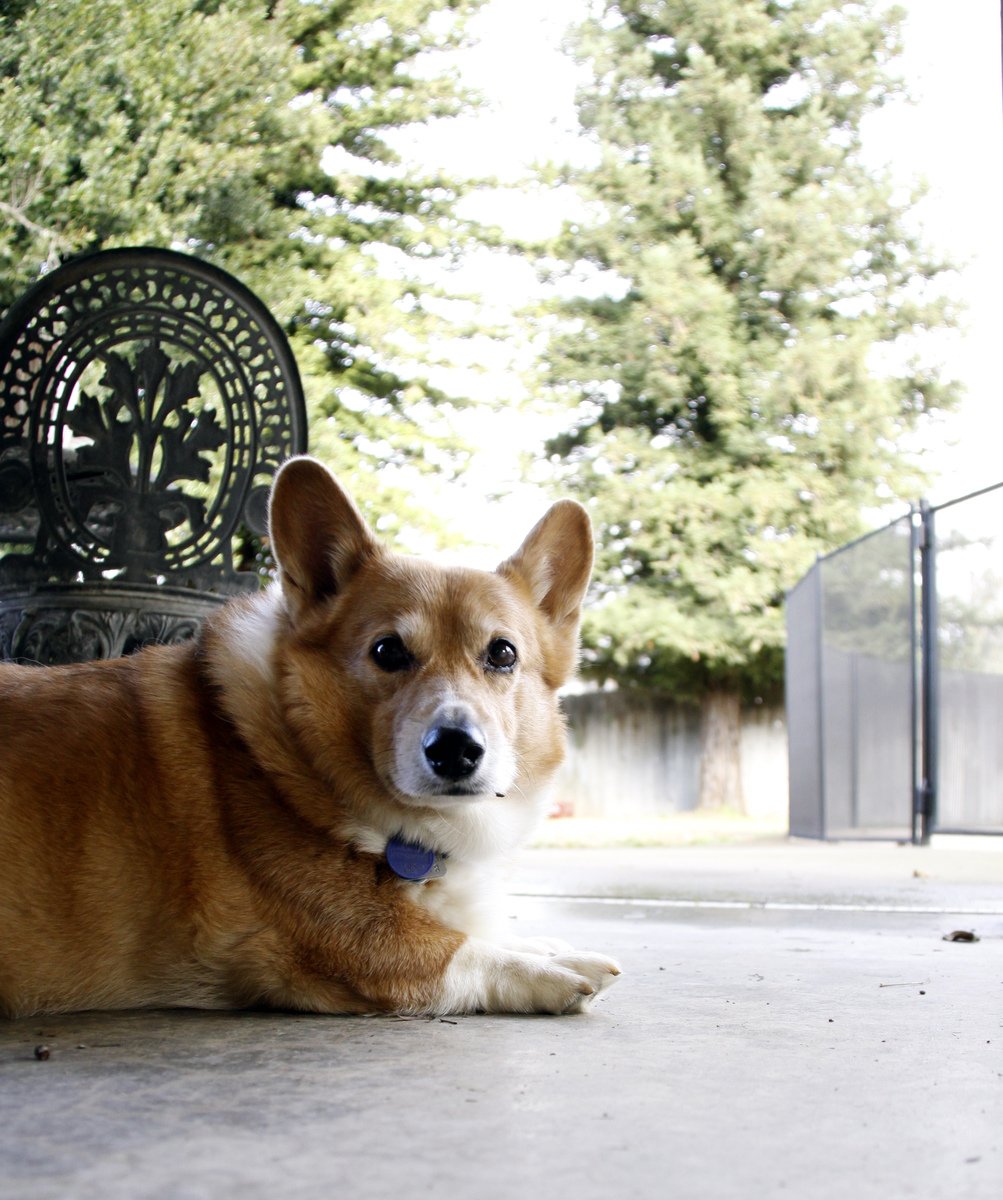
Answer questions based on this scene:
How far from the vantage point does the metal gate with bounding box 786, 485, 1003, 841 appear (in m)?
6.69

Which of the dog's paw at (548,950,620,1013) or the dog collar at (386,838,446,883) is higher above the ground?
the dog collar at (386,838,446,883)

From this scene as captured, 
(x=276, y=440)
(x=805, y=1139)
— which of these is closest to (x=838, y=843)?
(x=276, y=440)

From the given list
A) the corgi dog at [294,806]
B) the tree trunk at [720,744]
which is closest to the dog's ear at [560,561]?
the corgi dog at [294,806]

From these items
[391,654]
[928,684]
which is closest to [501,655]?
[391,654]

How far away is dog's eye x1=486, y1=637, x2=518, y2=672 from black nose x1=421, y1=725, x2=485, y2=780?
0.87ft

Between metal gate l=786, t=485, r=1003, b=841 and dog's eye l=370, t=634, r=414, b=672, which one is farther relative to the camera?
metal gate l=786, t=485, r=1003, b=841

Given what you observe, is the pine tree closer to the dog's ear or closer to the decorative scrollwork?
the decorative scrollwork

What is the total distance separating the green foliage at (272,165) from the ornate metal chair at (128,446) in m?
6.92

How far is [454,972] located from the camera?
197 cm

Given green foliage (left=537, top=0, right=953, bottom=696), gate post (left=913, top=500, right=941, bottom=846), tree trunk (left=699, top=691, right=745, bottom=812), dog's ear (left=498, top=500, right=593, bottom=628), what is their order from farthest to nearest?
1. tree trunk (left=699, top=691, right=745, bottom=812)
2. green foliage (left=537, top=0, right=953, bottom=696)
3. gate post (left=913, top=500, right=941, bottom=846)
4. dog's ear (left=498, top=500, right=593, bottom=628)

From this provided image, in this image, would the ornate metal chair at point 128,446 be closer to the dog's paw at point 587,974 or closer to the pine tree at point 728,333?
the dog's paw at point 587,974

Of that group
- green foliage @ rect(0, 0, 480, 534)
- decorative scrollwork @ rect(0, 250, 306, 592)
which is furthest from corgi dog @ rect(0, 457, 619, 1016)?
green foliage @ rect(0, 0, 480, 534)

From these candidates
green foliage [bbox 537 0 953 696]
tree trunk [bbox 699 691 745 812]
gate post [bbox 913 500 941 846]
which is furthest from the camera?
tree trunk [bbox 699 691 745 812]

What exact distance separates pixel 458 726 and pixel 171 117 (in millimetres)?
10265
